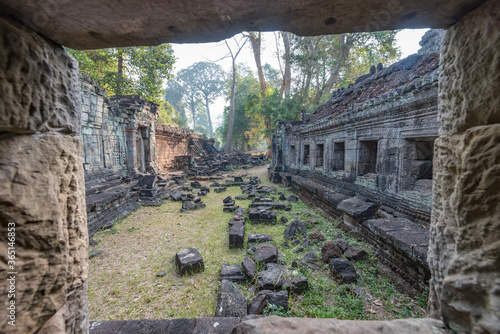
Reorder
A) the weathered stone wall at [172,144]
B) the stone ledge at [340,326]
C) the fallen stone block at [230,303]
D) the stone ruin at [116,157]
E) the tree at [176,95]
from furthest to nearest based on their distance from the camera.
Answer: the tree at [176,95] → the weathered stone wall at [172,144] → the stone ruin at [116,157] → the fallen stone block at [230,303] → the stone ledge at [340,326]

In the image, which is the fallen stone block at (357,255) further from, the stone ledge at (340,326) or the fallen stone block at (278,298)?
the stone ledge at (340,326)

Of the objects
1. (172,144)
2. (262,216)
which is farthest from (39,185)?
(172,144)

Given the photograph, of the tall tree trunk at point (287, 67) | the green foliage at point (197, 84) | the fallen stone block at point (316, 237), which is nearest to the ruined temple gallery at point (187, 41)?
the fallen stone block at point (316, 237)

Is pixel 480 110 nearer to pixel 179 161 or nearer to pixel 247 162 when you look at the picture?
pixel 179 161

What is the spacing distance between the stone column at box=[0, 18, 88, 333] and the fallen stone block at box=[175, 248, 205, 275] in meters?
1.93

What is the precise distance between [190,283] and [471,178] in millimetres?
3147

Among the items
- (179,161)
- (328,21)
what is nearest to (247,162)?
(179,161)

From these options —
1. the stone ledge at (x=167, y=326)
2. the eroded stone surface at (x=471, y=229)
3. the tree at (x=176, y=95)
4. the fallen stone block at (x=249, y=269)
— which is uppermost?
the tree at (x=176, y=95)

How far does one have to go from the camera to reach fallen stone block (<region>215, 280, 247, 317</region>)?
2.17 m

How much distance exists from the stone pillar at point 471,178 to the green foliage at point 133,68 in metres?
15.5

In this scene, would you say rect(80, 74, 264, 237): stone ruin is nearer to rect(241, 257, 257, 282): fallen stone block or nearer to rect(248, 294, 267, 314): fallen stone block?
rect(241, 257, 257, 282): fallen stone block

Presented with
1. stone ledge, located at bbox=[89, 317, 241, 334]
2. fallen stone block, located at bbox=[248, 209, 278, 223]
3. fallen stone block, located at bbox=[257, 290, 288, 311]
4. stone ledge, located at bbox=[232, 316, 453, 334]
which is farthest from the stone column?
fallen stone block, located at bbox=[248, 209, 278, 223]

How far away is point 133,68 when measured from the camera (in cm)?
1396

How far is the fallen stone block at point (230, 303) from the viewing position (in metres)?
2.17
